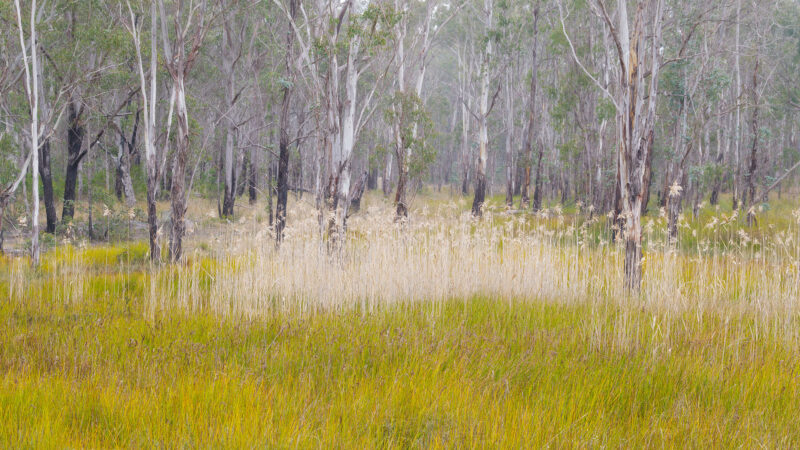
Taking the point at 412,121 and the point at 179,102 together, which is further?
the point at 412,121

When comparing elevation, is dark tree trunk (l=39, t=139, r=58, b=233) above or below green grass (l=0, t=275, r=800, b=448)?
above

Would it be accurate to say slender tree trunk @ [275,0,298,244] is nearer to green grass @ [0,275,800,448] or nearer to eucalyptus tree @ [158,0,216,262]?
eucalyptus tree @ [158,0,216,262]

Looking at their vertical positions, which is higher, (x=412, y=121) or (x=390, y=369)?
(x=412, y=121)

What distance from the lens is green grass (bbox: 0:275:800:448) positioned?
2.52 m

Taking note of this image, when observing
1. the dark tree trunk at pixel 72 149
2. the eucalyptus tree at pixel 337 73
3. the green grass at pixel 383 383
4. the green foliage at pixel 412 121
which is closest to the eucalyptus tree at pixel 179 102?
the eucalyptus tree at pixel 337 73

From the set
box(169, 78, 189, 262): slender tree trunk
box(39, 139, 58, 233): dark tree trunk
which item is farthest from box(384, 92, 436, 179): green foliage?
box(39, 139, 58, 233): dark tree trunk

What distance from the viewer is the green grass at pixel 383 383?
2.52 metres

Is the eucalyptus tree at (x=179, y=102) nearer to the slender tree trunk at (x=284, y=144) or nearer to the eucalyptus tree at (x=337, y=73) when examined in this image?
the eucalyptus tree at (x=337, y=73)

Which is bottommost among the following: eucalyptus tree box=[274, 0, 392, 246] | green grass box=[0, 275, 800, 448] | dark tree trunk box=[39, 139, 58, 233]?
green grass box=[0, 275, 800, 448]

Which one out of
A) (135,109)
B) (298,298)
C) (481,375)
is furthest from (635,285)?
(135,109)

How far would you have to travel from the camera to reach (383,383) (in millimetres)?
3133

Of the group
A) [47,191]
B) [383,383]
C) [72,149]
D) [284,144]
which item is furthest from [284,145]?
[383,383]

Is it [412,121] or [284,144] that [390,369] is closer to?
[284,144]

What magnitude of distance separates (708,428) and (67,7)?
14.8 meters
